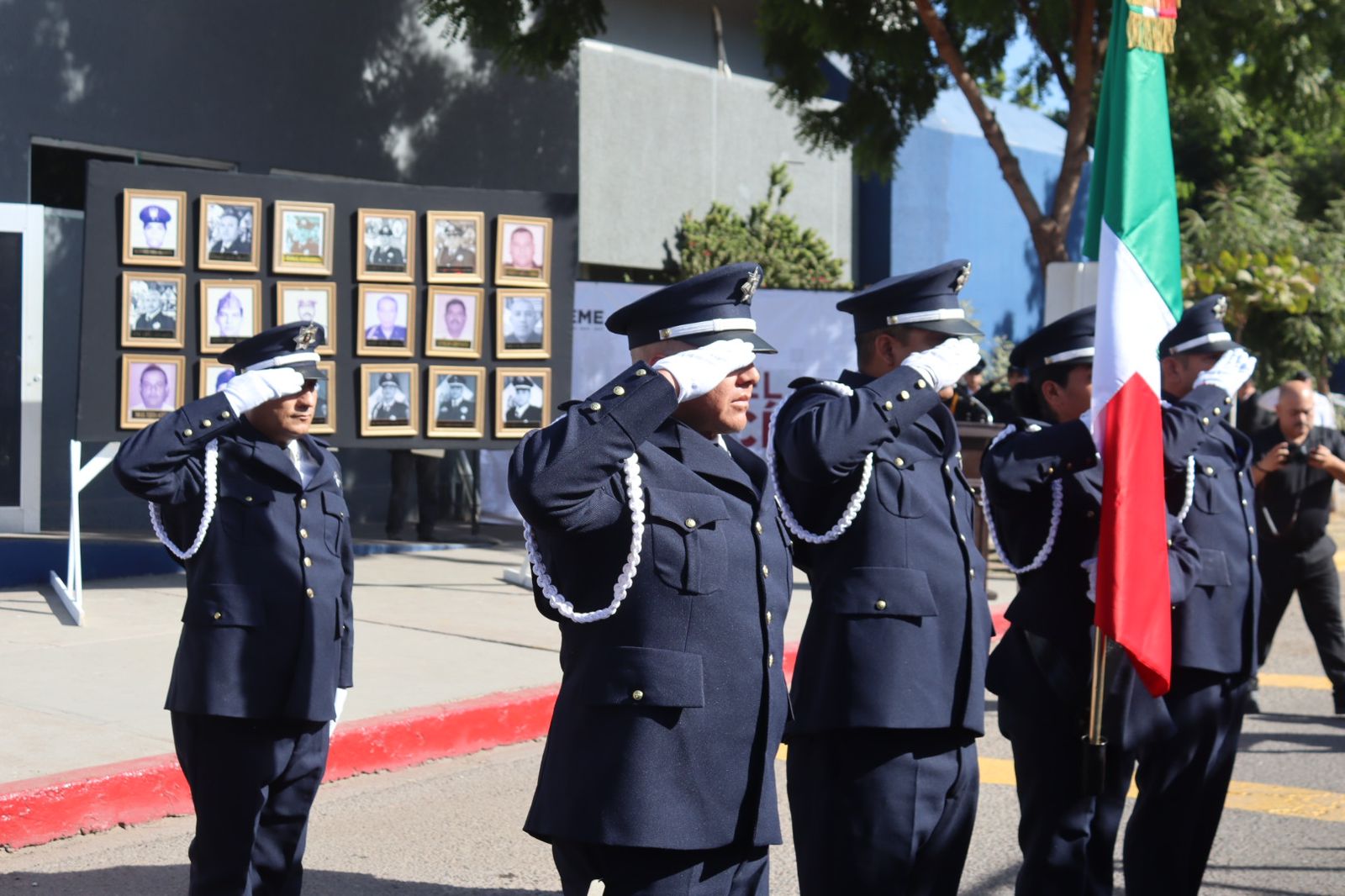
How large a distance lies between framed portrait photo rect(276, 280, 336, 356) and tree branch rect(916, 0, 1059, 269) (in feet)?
20.6

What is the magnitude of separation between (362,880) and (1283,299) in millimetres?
15232

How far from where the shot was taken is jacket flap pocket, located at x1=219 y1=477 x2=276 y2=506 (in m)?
4.75

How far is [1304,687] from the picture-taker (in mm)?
9508

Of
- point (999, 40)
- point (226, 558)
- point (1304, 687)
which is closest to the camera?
point (226, 558)

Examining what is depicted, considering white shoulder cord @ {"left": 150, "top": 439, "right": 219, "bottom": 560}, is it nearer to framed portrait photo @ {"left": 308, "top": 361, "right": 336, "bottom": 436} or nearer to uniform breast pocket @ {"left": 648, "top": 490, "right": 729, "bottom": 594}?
uniform breast pocket @ {"left": 648, "top": 490, "right": 729, "bottom": 594}

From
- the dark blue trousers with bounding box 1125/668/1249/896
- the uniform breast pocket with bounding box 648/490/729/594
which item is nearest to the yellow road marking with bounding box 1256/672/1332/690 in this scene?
the dark blue trousers with bounding box 1125/668/1249/896

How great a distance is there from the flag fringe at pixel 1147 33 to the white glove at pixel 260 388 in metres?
2.78

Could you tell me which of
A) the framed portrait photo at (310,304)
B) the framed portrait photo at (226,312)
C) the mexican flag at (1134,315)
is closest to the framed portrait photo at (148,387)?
the framed portrait photo at (226,312)

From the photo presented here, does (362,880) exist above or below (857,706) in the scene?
below

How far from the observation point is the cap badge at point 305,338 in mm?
5023

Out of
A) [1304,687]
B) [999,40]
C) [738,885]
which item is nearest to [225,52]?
[999,40]

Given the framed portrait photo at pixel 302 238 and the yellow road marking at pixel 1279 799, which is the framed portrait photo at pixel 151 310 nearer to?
the framed portrait photo at pixel 302 238

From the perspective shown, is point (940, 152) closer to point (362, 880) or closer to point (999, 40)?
point (999, 40)

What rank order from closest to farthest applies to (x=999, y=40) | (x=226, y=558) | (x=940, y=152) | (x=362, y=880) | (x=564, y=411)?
(x=564, y=411) < (x=226, y=558) < (x=362, y=880) < (x=999, y=40) < (x=940, y=152)
